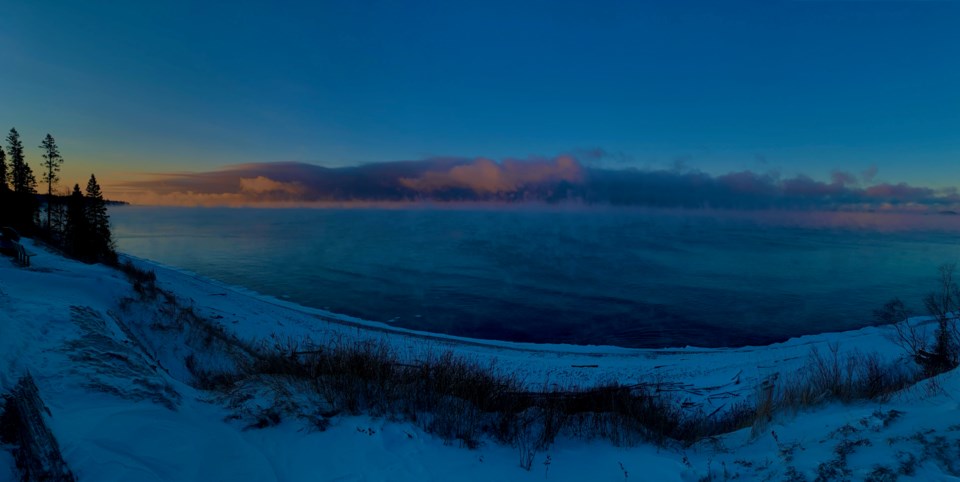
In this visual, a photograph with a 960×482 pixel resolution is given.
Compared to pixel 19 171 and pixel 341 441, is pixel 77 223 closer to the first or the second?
pixel 19 171

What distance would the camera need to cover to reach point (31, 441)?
3113 mm

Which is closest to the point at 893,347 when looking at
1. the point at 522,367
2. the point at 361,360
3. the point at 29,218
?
the point at 522,367

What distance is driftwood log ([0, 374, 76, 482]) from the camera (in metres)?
2.95

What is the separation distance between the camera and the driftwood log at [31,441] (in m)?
2.95

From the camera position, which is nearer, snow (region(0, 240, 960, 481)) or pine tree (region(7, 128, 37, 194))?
snow (region(0, 240, 960, 481))

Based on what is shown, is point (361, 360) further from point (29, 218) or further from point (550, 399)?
point (29, 218)

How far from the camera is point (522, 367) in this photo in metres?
17.1

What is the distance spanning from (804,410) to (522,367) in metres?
11.6

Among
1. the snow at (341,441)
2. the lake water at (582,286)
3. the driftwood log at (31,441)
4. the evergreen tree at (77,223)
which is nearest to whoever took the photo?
A: the driftwood log at (31,441)

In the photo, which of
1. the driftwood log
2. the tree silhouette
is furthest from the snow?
the tree silhouette

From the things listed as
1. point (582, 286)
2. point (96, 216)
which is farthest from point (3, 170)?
point (582, 286)

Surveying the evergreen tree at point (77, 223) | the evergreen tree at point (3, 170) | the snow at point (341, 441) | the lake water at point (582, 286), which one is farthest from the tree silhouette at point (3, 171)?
the snow at point (341, 441)

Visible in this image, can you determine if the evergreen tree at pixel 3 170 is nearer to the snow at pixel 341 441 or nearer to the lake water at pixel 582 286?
the lake water at pixel 582 286

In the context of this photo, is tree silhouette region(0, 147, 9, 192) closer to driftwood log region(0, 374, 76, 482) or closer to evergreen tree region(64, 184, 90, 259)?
evergreen tree region(64, 184, 90, 259)
